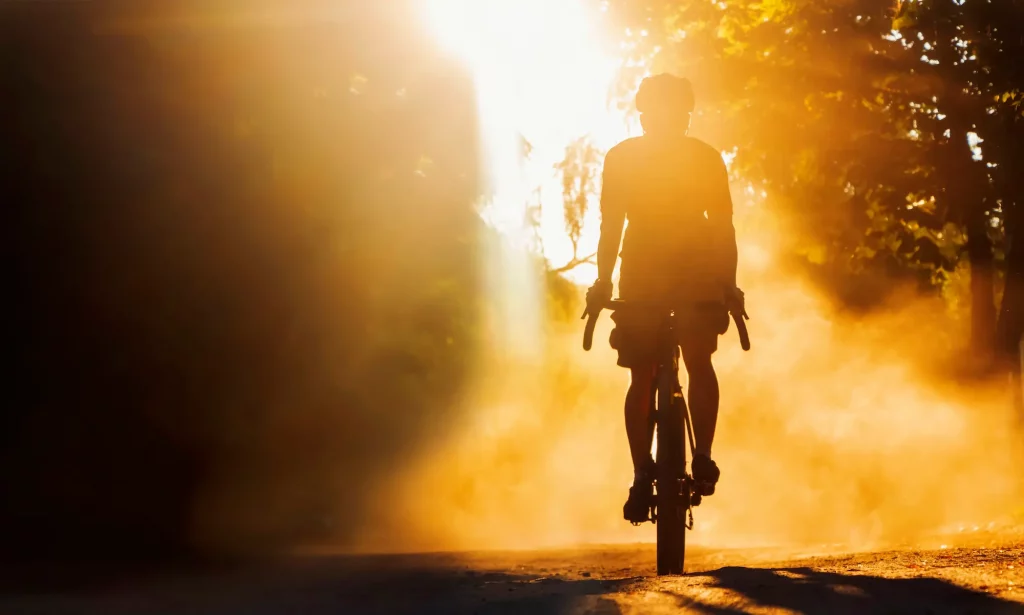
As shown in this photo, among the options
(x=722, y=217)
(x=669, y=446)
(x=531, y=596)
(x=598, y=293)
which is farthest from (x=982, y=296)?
(x=531, y=596)

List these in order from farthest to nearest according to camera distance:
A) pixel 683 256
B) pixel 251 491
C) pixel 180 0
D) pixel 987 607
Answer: pixel 251 491 < pixel 180 0 < pixel 683 256 < pixel 987 607

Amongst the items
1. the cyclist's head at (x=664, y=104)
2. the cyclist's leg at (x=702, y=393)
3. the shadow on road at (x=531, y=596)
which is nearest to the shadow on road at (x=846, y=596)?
the shadow on road at (x=531, y=596)

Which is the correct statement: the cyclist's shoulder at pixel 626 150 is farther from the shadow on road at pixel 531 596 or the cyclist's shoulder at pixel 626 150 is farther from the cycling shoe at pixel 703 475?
the shadow on road at pixel 531 596

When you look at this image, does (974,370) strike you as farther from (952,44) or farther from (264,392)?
(264,392)

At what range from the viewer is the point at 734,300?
6.57m

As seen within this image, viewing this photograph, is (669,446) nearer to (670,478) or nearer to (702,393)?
(670,478)

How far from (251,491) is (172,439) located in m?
2.09

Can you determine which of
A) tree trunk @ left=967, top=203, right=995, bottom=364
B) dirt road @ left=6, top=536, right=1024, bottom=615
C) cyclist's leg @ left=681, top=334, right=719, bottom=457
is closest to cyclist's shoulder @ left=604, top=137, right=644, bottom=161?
cyclist's leg @ left=681, top=334, right=719, bottom=457

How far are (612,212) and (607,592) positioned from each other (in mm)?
2126

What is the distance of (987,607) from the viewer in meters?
4.39

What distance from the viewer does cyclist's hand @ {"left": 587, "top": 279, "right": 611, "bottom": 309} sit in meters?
6.56

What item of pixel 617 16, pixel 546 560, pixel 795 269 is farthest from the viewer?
pixel 795 269

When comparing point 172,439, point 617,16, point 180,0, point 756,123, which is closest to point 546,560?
point 172,439

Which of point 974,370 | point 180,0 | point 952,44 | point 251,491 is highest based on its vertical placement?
point 952,44
